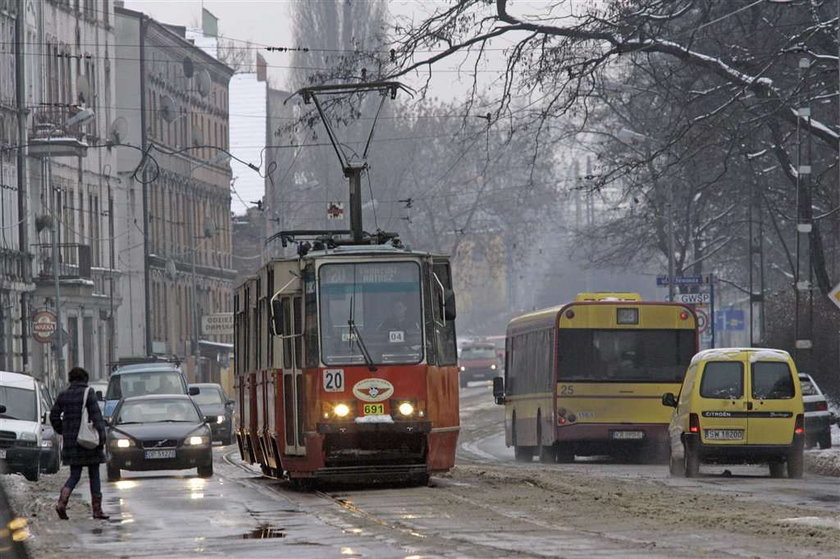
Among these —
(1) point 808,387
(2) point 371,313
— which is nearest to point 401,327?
(2) point 371,313

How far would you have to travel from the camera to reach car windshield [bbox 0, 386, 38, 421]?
3491 centimetres

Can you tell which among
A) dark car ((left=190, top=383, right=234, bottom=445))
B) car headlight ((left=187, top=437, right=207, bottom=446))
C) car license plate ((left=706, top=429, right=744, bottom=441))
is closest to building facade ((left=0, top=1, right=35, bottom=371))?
dark car ((left=190, top=383, right=234, bottom=445))

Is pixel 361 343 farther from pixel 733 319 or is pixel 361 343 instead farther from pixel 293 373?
pixel 733 319

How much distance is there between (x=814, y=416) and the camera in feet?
128

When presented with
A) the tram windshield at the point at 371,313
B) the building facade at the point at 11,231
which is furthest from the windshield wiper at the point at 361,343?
the building facade at the point at 11,231

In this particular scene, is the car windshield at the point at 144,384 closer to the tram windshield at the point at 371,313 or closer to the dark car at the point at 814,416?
the dark car at the point at 814,416

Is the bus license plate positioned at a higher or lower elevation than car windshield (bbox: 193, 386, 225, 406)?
higher

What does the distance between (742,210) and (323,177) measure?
53.5 m

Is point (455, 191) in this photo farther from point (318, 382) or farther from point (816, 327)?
point (318, 382)

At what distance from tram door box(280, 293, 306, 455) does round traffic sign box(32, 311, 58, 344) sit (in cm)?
3368

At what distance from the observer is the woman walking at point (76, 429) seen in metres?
22.5

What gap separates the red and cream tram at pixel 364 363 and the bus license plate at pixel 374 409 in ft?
0.04

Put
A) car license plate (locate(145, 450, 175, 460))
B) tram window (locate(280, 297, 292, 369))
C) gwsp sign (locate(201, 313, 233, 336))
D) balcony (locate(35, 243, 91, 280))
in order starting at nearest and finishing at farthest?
tram window (locate(280, 297, 292, 369)) < car license plate (locate(145, 450, 175, 460)) < balcony (locate(35, 243, 91, 280)) < gwsp sign (locate(201, 313, 233, 336))

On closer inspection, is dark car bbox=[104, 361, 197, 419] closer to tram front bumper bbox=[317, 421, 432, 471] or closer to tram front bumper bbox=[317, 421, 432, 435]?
tram front bumper bbox=[317, 421, 432, 471]
